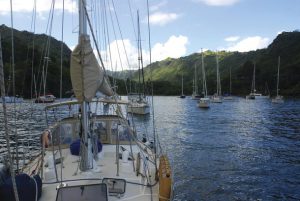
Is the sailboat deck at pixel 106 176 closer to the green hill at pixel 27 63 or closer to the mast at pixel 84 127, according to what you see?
the mast at pixel 84 127

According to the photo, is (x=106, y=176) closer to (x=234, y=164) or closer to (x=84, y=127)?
(x=84, y=127)

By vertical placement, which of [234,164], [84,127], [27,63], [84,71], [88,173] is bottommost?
[234,164]

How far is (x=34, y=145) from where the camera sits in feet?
101

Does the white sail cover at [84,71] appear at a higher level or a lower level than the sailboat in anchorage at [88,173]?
higher

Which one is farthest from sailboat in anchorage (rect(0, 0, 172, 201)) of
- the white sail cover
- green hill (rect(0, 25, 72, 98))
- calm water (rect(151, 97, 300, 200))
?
calm water (rect(151, 97, 300, 200))

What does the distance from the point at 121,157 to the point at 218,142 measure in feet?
77.2

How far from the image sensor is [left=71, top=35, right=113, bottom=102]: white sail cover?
8297 millimetres

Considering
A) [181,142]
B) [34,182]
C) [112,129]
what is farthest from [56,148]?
[181,142]

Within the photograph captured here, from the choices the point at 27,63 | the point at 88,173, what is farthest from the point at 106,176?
the point at 27,63

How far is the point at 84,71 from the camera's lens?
27.3ft

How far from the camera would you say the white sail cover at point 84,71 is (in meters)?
8.30

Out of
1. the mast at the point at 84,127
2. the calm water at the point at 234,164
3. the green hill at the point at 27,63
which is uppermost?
the green hill at the point at 27,63

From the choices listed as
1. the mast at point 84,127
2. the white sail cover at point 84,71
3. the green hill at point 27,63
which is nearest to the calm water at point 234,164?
the green hill at point 27,63

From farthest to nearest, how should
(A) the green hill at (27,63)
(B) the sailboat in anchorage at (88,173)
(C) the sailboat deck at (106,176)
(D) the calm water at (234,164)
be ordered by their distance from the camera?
(A) the green hill at (27,63) < (D) the calm water at (234,164) < (C) the sailboat deck at (106,176) < (B) the sailboat in anchorage at (88,173)
